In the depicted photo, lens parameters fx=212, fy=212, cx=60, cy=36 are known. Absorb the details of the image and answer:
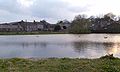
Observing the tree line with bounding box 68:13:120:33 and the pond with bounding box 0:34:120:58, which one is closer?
the pond with bounding box 0:34:120:58

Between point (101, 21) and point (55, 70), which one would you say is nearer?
point (55, 70)

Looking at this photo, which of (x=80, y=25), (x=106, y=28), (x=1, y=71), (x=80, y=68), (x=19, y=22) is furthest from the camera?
(x=19, y=22)

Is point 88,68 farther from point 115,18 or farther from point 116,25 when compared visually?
point 115,18

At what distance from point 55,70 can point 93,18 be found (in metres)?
119

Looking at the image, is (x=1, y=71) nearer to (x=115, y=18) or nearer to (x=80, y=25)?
(x=80, y=25)

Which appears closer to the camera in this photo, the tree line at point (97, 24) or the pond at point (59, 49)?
the pond at point (59, 49)

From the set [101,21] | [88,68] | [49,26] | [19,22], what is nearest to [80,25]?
[101,21]

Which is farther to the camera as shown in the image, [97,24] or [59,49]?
[97,24]

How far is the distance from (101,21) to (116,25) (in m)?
17.7

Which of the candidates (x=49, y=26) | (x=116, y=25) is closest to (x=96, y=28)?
(x=116, y=25)

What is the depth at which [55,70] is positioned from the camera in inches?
322

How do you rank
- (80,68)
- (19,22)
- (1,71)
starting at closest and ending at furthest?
(1,71) < (80,68) < (19,22)

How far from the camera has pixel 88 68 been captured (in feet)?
27.8

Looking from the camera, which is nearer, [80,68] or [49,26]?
[80,68]
